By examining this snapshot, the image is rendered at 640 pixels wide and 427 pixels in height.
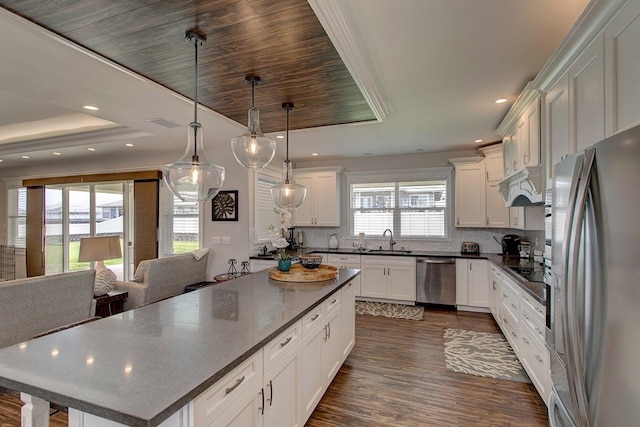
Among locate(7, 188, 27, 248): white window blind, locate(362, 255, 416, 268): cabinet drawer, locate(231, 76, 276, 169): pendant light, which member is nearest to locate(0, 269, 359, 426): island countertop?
locate(231, 76, 276, 169): pendant light

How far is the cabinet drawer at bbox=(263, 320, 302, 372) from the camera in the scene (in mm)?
1567

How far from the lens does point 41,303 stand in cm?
257

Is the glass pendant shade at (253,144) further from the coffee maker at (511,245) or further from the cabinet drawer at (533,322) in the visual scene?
the coffee maker at (511,245)

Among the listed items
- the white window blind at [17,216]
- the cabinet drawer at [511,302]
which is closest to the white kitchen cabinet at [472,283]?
the cabinet drawer at [511,302]

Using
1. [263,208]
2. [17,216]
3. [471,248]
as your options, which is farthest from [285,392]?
[17,216]

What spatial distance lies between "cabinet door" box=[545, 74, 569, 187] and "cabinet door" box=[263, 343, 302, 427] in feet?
7.39

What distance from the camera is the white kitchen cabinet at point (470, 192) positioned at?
4928mm

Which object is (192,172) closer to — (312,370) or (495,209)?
(312,370)

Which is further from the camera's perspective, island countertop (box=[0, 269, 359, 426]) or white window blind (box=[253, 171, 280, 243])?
white window blind (box=[253, 171, 280, 243])

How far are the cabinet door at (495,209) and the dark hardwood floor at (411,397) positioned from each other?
225 cm

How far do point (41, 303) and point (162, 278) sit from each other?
156 centimetres

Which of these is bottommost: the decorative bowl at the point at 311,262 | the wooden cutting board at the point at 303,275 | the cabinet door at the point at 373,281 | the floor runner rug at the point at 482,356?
the floor runner rug at the point at 482,356

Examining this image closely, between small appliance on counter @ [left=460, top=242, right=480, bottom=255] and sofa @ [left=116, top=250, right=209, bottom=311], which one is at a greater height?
small appliance on counter @ [left=460, top=242, right=480, bottom=255]

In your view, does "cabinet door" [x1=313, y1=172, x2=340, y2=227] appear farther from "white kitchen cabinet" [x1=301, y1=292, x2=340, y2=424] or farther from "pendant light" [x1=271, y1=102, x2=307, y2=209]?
"white kitchen cabinet" [x1=301, y1=292, x2=340, y2=424]
